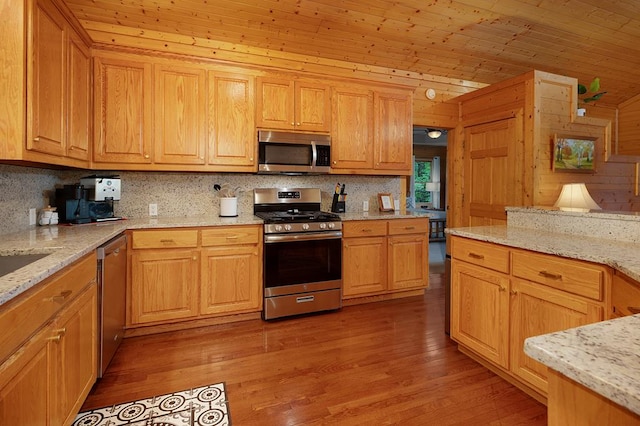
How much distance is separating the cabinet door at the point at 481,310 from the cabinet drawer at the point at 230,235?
167 cm

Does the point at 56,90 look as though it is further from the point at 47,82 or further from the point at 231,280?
the point at 231,280

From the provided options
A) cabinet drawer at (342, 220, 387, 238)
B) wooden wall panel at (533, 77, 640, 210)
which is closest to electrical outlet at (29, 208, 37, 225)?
cabinet drawer at (342, 220, 387, 238)

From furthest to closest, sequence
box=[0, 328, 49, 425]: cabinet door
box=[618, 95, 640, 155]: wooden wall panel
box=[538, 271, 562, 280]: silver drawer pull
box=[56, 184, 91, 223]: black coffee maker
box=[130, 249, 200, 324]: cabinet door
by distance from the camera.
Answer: box=[618, 95, 640, 155]: wooden wall panel → box=[130, 249, 200, 324]: cabinet door → box=[56, 184, 91, 223]: black coffee maker → box=[538, 271, 562, 280]: silver drawer pull → box=[0, 328, 49, 425]: cabinet door

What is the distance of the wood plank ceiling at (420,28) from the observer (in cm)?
308

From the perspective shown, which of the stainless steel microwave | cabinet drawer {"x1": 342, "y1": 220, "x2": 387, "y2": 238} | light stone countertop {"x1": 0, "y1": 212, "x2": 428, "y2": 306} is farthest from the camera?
cabinet drawer {"x1": 342, "y1": 220, "x2": 387, "y2": 238}

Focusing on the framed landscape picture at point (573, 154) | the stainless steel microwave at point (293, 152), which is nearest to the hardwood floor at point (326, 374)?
the stainless steel microwave at point (293, 152)

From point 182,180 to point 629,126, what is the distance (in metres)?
7.05

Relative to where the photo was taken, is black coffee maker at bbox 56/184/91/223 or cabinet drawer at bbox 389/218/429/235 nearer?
black coffee maker at bbox 56/184/91/223

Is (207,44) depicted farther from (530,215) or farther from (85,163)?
(530,215)

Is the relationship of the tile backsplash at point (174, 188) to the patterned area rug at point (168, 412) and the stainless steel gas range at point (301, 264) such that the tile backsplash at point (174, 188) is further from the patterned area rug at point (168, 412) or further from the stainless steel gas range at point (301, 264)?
the patterned area rug at point (168, 412)

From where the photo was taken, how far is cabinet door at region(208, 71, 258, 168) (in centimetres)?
312

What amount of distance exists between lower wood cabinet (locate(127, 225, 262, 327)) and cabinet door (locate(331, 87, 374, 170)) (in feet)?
4.12

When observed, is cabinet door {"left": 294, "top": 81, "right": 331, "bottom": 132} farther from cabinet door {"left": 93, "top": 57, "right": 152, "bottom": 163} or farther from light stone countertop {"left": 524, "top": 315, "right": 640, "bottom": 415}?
light stone countertop {"left": 524, "top": 315, "right": 640, "bottom": 415}

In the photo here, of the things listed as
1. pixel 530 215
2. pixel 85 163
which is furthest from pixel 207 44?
pixel 530 215
